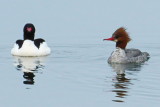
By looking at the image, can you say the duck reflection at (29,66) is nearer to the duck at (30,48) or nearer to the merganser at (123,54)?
the duck at (30,48)

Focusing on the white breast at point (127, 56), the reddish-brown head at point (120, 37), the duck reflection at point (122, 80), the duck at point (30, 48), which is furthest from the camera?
the duck at point (30, 48)

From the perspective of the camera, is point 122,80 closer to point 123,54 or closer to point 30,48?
point 123,54

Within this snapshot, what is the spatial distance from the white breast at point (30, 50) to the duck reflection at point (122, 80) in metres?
3.15

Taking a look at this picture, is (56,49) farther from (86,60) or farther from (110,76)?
(110,76)

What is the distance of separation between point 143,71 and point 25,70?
3.49 metres

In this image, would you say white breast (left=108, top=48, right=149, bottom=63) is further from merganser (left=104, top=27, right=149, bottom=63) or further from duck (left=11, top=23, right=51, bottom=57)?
duck (left=11, top=23, right=51, bottom=57)

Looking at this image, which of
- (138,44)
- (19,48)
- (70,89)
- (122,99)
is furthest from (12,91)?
(138,44)

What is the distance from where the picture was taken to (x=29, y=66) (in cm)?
1973

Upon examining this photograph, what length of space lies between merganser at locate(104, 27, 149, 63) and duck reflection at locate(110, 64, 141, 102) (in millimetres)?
362

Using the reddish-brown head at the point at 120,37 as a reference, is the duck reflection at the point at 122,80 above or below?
below

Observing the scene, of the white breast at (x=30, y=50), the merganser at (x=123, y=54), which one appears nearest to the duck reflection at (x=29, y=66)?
the white breast at (x=30, y=50)

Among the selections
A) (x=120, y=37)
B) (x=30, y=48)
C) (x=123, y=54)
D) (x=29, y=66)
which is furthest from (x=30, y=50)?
(x=123, y=54)

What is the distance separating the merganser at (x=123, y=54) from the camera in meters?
20.5

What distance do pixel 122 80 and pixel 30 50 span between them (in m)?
5.51
